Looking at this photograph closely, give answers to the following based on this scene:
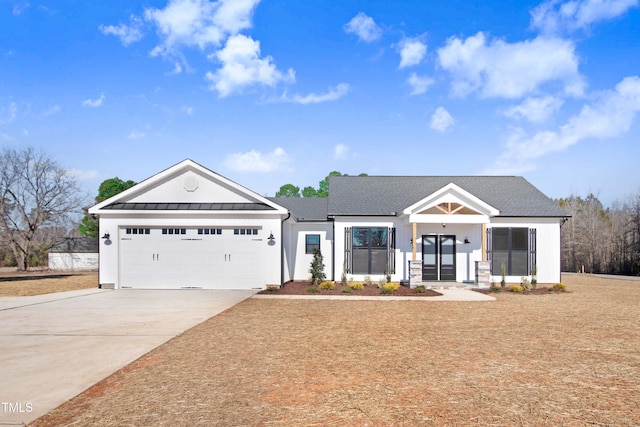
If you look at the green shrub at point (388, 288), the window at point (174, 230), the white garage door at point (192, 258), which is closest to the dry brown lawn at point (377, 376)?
the green shrub at point (388, 288)

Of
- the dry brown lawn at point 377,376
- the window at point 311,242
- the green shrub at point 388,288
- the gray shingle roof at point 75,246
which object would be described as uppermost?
the window at point 311,242

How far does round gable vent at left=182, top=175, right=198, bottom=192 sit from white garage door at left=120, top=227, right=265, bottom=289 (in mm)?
1763

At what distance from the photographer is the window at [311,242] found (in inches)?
840

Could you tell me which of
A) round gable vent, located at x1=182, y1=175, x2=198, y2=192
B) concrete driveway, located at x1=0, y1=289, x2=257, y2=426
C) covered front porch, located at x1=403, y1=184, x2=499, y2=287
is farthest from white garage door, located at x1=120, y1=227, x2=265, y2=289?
covered front porch, located at x1=403, y1=184, x2=499, y2=287

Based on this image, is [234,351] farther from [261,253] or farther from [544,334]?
[261,253]

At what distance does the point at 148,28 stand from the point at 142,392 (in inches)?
601

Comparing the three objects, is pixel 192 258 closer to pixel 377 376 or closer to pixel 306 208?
pixel 306 208

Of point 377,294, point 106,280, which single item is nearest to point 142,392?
point 377,294

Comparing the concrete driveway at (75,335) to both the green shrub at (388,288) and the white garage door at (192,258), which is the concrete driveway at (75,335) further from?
the green shrub at (388,288)

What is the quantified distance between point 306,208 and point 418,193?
19.6ft

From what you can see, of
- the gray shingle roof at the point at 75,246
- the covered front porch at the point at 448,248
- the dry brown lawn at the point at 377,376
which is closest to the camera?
the dry brown lawn at the point at 377,376

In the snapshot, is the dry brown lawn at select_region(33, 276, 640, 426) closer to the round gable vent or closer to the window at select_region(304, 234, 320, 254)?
the round gable vent

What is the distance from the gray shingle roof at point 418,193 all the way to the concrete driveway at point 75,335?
7.62 metres

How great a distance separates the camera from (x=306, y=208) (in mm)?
23219
